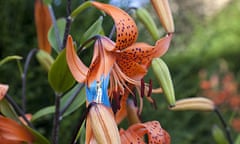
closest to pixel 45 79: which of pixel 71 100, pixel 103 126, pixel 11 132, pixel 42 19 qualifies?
pixel 42 19

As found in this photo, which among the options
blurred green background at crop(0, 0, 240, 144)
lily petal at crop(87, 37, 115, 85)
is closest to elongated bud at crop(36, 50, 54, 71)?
lily petal at crop(87, 37, 115, 85)

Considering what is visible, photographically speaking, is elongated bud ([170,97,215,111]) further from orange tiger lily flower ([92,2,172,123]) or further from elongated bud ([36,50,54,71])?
elongated bud ([36,50,54,71])

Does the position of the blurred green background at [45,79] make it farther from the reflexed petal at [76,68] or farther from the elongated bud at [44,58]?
the reflexed petal at [76,68]

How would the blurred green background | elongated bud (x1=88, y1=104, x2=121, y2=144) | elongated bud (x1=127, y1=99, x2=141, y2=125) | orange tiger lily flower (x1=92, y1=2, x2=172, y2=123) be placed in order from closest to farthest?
elongated bud (x1=88, y1=104, x2=121, y2=144) → orange tiger lily flower (x1=92, y1=2, x2=172, y2=123) → elongated bud (x1=127, y1=99, x2=141, y2=125) → the blurred green background

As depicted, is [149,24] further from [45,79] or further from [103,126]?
[45,79]

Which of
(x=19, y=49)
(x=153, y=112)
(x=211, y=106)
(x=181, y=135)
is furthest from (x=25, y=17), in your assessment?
(x=211, y=106)
